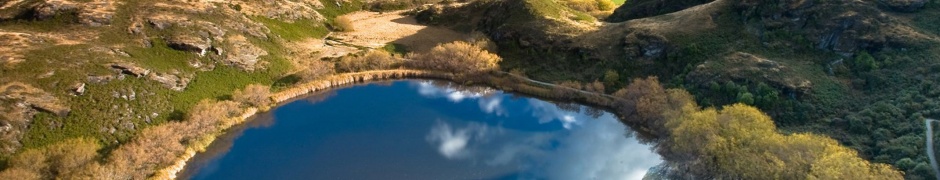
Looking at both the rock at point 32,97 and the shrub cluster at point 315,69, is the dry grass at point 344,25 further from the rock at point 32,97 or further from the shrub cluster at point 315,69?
the rock at point 32,97

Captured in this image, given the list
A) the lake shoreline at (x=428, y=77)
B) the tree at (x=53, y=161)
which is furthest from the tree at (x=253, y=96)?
the tree at (x=53, y=161)

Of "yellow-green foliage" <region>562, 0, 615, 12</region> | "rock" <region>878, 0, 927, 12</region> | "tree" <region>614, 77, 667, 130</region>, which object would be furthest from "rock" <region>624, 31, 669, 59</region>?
"yellow-green foliage" <region>562, 0, 615, 12</region>

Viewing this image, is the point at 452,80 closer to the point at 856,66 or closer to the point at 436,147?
the point at 436,147

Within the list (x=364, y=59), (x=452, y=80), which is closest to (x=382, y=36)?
(x=364, y=59)

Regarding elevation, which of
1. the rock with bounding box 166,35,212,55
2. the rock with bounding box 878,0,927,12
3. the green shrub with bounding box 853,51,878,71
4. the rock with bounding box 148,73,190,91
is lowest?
the rock with bounding box 148,73,190,91

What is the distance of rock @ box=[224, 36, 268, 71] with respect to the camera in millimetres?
89812

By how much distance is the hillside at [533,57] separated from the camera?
2633 inches

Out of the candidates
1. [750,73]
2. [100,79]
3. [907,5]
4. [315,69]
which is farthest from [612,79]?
[100,79]

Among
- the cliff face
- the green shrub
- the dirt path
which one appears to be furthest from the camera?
the dirt path

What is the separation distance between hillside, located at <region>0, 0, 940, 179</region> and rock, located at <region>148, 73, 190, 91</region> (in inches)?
7.1

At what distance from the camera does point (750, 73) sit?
256 ft

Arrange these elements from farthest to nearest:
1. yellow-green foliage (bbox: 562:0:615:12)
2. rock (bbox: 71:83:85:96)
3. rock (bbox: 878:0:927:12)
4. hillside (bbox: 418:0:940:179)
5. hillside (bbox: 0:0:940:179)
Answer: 1. yellow-green foliage (bbox: 562:0:615:12)
2. rock (bbox: 878:0:927:12)
3. rock (bbox: 71:83:85:96)
4. hillside (bbox: 0:0:940:179)
5. hillside (bbox: 418:0:940:179)

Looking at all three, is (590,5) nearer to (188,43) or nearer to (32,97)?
(188,43)

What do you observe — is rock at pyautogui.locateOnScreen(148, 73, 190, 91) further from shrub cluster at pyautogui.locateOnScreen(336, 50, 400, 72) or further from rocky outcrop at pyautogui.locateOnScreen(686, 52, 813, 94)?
rocky outcrop at pyautogui.locateOnScreen(686, 52, 813, 94)
